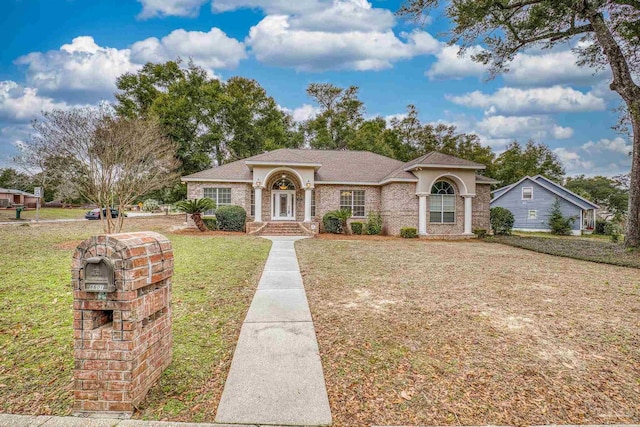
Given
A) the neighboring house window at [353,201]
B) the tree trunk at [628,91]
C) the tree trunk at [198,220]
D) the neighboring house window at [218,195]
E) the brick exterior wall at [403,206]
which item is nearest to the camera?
the tree trunk at [628,91]

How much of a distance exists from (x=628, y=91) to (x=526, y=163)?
3067 cm

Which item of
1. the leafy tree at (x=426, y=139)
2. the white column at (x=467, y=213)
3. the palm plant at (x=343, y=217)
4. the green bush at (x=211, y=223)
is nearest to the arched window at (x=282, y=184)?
the palm plant at (x=343, y=217)

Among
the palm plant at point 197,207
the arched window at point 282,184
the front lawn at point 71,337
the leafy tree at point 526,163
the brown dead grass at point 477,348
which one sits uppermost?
the leafy tree at point 526,163

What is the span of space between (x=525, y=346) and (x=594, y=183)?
5773 cm

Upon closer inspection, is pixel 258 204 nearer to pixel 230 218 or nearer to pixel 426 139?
pixel 230 218

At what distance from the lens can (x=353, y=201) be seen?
19.3 m

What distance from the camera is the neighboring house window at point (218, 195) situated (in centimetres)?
1873

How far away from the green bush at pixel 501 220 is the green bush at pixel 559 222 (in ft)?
29.5

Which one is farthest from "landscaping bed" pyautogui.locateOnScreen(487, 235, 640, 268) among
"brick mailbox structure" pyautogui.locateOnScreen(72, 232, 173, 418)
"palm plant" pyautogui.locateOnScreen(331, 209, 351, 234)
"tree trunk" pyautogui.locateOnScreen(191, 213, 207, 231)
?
"tree trunk" pyautogui.locateOnScreen(191, 213, 207, 231)

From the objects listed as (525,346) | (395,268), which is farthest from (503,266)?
(525,346)

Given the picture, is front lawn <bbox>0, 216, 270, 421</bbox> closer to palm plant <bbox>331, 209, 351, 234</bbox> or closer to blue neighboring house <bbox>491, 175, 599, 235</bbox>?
palm plant <bbox>331, 209, 351, 234</bbox>

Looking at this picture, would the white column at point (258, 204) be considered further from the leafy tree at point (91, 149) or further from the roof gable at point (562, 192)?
the roof gable at point (562, 192)

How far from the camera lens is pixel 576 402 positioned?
2609 mm

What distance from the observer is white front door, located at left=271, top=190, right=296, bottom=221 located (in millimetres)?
19609
